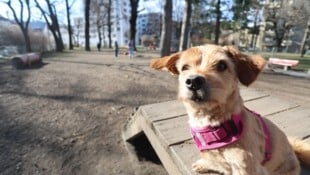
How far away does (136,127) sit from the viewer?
13.3ft

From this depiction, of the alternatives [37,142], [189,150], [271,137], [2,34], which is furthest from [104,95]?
[2,34]

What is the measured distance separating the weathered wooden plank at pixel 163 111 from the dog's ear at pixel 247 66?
5.76 ft

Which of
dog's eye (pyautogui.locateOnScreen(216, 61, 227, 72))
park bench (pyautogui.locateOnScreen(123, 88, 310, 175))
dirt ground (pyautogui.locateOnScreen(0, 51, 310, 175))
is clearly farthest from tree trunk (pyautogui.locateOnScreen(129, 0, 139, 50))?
dog's eye (pyautogui.locateOnScreen(216, 61, 227, 72))

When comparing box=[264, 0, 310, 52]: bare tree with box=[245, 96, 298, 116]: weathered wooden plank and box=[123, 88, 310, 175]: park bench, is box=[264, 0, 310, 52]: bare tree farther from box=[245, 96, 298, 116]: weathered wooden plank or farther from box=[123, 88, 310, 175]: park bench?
box=[123, 88, 310, 175]: park bench

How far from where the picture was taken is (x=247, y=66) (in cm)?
189

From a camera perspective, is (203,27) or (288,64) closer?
(288,64)

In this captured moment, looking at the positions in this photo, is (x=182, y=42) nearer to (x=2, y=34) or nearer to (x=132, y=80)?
(x=132, y=80)

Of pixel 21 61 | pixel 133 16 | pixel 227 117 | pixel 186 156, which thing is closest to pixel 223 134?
pixel 227 117

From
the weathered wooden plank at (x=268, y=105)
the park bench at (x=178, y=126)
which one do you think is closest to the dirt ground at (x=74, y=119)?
the park bench at (x=178, y=126)

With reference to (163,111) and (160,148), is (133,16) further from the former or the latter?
(160,148)

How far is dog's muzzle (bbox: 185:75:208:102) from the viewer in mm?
1714

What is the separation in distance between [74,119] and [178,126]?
2.88 m

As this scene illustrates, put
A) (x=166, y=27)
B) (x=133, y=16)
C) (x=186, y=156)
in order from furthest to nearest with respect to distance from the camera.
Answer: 1. (x=133, y=16)
2. (x=166, y=27)
3. (x=186, y=156)

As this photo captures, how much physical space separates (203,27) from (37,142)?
37.6 metres
